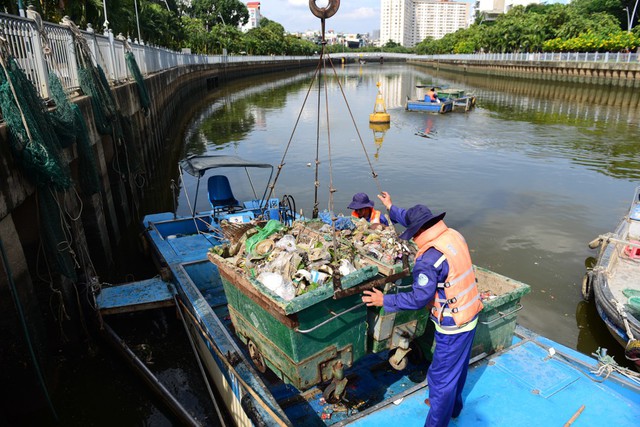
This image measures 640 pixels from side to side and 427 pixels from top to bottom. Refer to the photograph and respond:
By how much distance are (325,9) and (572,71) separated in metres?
54.9

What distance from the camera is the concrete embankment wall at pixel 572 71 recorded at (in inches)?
1607

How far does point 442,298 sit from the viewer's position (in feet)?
12.4

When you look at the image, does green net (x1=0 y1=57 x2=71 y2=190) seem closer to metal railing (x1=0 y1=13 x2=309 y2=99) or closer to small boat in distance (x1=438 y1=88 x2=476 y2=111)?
metal railing (x1=0 y1=13 x2=309 y2=99)

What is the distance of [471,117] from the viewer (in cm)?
3053

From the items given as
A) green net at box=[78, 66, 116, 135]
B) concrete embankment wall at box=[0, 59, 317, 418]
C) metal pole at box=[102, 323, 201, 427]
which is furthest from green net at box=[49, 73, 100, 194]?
metal pole at box=[102, 323, 201, 427]

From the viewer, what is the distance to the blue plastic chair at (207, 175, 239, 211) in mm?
10266

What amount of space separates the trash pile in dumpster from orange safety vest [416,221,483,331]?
723 millimetres

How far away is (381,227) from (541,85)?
52103 mm

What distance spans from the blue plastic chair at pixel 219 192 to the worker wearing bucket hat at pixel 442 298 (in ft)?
23.3

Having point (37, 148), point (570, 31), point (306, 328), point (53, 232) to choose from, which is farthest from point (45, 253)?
point (570, 31)

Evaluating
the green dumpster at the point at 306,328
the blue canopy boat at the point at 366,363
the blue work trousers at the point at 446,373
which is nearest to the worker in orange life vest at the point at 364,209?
the blue canopy boat at the point at 366,363

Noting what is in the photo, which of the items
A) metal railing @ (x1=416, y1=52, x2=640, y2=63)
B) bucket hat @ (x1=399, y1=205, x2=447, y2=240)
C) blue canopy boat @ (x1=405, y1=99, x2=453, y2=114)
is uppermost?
metal railing @ (x1=416, y1=52, x2=640, y2=63)

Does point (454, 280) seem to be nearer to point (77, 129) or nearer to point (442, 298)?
point (442, 298)

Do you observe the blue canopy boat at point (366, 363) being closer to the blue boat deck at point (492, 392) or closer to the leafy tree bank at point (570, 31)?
the blue boat deck at point (492, 392)
